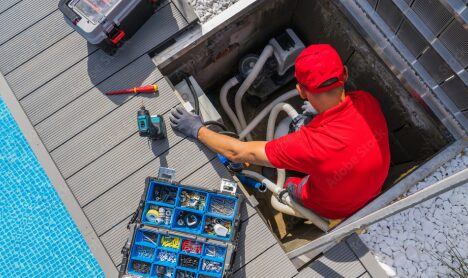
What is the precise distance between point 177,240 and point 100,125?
140cm

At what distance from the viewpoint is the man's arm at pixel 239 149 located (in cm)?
318

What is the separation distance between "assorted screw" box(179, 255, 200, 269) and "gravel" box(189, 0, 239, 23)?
2.43m

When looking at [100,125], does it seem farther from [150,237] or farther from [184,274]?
[184,274]

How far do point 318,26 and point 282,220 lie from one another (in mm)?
2632

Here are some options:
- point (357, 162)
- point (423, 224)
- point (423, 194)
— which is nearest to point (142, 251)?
point (357, 162)

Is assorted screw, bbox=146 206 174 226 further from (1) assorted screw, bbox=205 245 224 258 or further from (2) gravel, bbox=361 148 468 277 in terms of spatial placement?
(2) gravel, bbox=361 148 468 277

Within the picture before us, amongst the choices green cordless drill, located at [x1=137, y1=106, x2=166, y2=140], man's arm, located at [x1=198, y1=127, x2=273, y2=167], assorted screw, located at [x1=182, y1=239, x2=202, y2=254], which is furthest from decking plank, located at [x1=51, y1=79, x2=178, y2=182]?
assorted screw, located at [x1=182, y1=239, x2=202, y2=254]

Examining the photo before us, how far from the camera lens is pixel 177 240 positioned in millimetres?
3018

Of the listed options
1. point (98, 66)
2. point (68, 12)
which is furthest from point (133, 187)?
point (68, 12)

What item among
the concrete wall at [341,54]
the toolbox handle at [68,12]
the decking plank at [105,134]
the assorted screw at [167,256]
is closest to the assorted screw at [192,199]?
the assorted screw at [167,256]

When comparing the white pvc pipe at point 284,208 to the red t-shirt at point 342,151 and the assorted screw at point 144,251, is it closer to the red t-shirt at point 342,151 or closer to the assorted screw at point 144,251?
the red t-shirt at point 342,151

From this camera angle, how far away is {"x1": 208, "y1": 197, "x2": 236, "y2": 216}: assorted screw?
10.3 ft

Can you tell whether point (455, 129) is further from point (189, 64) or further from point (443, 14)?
point (189, 64)

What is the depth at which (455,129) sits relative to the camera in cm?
340
